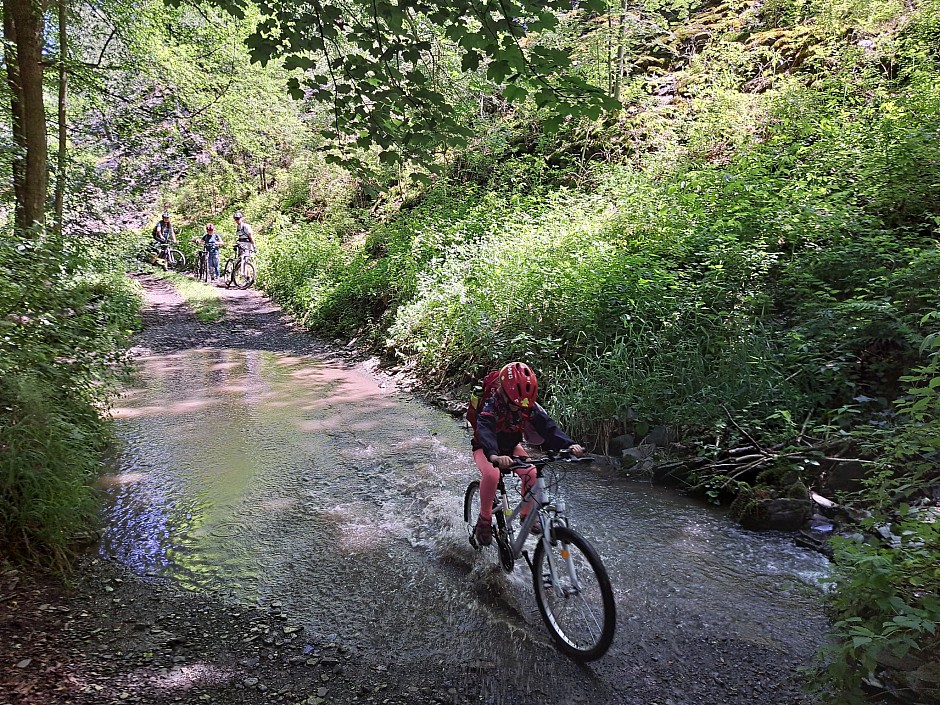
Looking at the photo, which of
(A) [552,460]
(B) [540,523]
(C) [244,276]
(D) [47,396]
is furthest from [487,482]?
(C) [244,276]

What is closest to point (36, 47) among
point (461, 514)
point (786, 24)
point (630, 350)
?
point (461, 514)

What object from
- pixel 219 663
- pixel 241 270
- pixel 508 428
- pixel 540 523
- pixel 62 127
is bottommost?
pixel 219 663

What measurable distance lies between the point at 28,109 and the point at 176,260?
64.4 feet

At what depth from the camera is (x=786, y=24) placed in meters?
12.7

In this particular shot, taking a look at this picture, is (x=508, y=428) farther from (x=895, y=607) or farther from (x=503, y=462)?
(x=895, y=607)

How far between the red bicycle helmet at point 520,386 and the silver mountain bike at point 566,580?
1.40 feet

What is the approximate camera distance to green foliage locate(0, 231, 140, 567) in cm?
433

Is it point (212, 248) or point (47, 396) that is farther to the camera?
point (212, 248)

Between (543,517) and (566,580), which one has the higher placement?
(543,517)

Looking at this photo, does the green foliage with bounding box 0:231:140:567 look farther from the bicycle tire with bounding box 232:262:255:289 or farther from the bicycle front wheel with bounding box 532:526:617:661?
the bicycle tire with bounding box 232:262:255:289

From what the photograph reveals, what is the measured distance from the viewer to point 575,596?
376cm

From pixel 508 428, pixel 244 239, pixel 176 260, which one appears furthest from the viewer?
pixel 176 260

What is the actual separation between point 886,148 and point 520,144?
1027 centimetres

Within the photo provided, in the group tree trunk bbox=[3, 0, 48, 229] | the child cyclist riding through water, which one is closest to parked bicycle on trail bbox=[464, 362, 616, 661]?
the child cyclist riding through water
